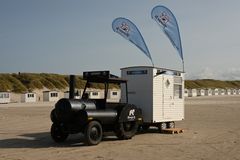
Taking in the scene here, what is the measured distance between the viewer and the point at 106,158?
10.9m

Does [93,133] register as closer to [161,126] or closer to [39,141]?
[39,141]

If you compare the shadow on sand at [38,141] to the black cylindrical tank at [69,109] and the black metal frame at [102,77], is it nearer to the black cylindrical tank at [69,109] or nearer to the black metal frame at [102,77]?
the black cylindrical tank at [69,109]

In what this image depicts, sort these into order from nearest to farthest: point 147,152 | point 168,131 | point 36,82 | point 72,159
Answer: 1. point 72,159
2. point 147,152
3. point 168,131
4. point 36,82

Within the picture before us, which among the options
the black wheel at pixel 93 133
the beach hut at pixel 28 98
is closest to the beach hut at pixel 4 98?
the beach hut at pixel 28 98

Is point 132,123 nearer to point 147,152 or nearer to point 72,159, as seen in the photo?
point 147,152

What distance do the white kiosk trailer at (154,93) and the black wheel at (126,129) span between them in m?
1.66

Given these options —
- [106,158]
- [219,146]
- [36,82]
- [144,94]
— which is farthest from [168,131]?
[36,82]

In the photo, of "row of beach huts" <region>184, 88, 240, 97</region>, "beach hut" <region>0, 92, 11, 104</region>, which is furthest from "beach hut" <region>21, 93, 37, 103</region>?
"row of beach huts" <region>184, 88, 240, 97</region>

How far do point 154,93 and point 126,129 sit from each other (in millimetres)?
2616

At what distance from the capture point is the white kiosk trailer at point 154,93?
57.5ft

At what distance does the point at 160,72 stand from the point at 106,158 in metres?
7.46

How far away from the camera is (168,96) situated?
18.6 m

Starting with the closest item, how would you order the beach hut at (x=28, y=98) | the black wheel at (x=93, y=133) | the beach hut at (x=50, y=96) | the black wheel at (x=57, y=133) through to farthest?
the black wheel at (x=93, y=133) < the black wheel at (x=57, y=133) < the beach hut at (x=28, y=98) < the beach hut at (x=50, y=96)

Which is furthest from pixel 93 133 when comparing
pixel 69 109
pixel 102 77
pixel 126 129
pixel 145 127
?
pixel 145 127
